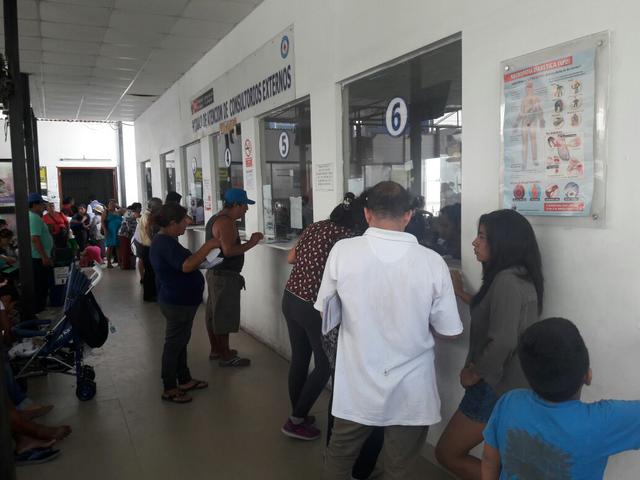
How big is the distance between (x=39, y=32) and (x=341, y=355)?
511 centimetres

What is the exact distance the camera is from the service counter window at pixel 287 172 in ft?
13.7

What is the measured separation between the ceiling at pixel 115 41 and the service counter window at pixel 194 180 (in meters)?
1.04

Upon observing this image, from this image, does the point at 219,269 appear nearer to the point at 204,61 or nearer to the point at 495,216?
the point at 495,216

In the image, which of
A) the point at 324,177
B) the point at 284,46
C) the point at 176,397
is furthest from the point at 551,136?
the point at 176,397

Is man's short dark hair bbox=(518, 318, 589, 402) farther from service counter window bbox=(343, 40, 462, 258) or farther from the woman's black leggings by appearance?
the woman's black leggings

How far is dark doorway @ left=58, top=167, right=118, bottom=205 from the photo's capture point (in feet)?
47.4

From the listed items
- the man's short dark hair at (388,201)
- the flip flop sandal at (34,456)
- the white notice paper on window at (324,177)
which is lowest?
the flip flop sandal at (34,456)

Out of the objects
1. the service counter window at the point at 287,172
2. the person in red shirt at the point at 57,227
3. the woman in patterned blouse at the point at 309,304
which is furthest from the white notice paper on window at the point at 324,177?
the person in red shirt at the point at 57,227

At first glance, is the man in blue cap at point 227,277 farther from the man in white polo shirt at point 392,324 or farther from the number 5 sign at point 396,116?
the man in white polo shirt at point 392,324

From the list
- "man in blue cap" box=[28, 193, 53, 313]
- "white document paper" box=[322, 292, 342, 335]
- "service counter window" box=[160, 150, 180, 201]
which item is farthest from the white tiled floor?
"service counter window" box=[160, 150, 180, 201]

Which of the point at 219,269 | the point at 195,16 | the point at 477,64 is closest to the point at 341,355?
the point at 477,64

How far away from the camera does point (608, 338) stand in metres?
1.82

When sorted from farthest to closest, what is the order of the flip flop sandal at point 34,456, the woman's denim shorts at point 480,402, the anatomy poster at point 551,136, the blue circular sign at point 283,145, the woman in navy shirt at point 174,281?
1. the blue circular sign at point 283,145
2. the woman in navy shirt at point 174,281
3. the flip flop sandal at point 34,456
4. the woman's denim shorts at point 480,402
5. the anatomy poster at point 551,136

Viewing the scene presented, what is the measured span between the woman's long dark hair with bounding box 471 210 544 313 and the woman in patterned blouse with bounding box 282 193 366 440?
726 millimetres
